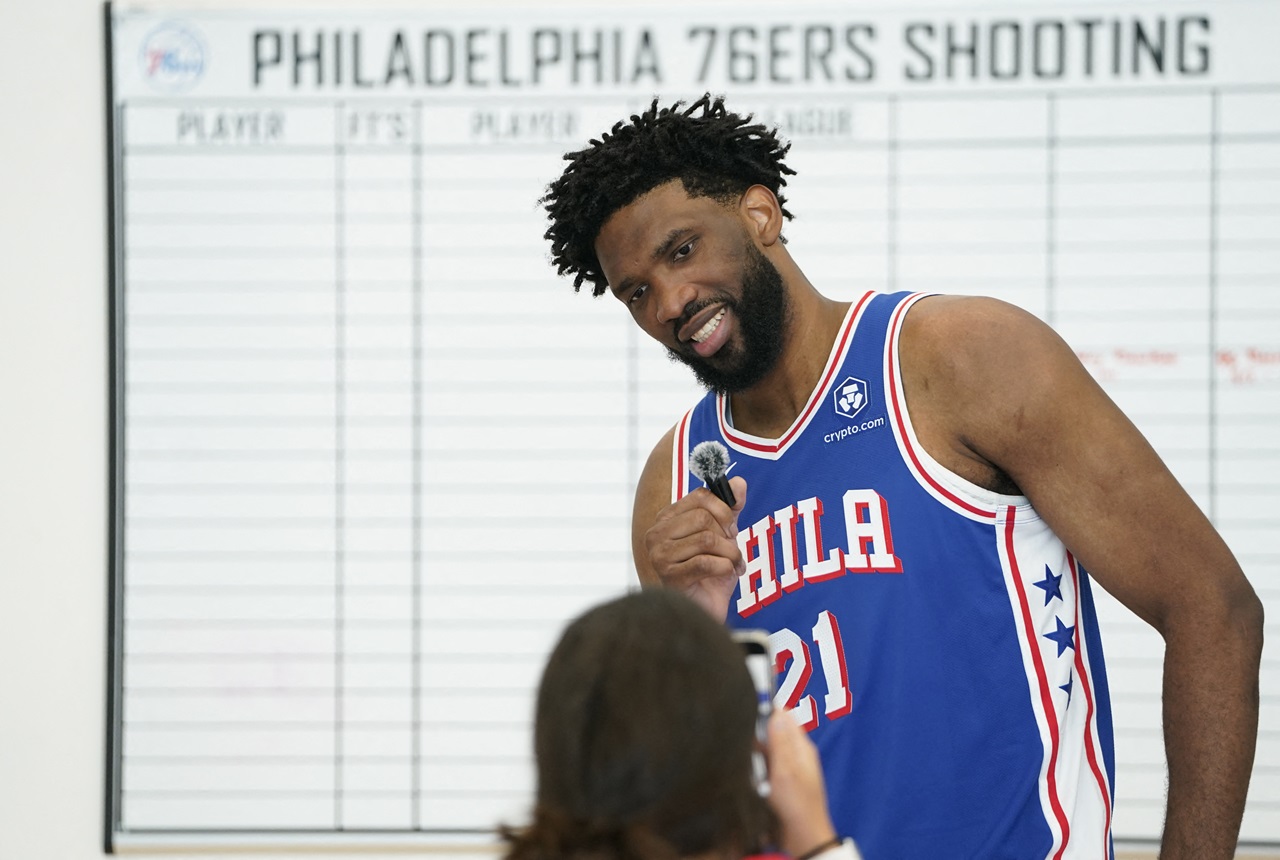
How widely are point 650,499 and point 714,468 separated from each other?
0.34 metres

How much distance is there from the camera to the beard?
1.65 m

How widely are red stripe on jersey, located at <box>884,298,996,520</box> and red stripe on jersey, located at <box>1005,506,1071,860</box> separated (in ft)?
0.13

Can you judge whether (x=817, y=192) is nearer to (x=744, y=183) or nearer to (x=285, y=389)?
(x=744, y=183)

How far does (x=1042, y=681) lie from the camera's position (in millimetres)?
1493

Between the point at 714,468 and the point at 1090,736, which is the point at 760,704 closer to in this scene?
the point at 714,468

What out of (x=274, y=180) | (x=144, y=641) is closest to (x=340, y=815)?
(x=144, y=641)

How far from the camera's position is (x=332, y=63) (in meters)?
2.67

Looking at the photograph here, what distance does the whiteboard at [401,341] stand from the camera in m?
2.64

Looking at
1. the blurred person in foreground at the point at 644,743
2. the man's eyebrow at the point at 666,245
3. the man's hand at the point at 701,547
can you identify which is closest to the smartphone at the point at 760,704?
the blurred person in foreground at the point at 644,743

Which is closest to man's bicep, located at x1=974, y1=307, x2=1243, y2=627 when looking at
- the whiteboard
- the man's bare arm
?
the man's bare arm

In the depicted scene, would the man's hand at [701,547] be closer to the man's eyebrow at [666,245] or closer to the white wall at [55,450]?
the man's eyebrow at [666,245]

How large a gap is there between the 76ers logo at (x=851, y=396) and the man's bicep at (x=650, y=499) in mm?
324

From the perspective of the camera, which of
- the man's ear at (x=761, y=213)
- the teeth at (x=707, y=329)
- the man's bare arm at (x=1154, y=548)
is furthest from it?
the man's ear at (x=761, y=213)

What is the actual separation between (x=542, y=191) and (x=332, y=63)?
533 mm
